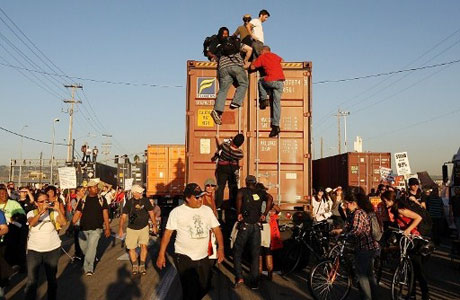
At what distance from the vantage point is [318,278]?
7.04 metres

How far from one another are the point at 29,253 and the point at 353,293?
4950mm

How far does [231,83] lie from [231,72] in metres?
0.34

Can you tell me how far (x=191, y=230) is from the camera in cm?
533

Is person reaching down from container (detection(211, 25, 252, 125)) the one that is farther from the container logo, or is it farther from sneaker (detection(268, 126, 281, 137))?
sneaker (detection(268, 126, 281, 137))

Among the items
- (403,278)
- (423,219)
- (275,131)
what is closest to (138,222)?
(275,131)

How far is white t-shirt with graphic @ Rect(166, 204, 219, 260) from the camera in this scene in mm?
5309

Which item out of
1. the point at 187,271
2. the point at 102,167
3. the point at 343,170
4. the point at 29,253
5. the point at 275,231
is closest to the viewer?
the point at 187,271

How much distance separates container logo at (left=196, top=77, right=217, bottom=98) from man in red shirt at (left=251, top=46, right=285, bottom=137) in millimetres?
1011

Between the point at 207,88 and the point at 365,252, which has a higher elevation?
the point at 207,88

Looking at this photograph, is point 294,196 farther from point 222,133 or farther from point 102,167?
point 102,167

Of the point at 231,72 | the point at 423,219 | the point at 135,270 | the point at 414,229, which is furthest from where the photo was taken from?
the point at 231,72

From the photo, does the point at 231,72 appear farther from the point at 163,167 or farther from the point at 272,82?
the point at 163,167

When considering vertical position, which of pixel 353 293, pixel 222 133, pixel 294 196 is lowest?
pixel 353 293

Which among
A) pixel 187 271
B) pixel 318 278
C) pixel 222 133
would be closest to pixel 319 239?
pixel 318 278
